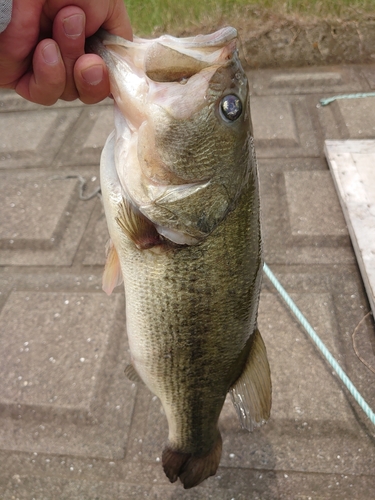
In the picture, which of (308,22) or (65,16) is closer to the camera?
(65,16)

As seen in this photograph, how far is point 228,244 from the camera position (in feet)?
3.49

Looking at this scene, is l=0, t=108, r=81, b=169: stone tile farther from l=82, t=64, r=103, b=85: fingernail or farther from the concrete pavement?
l=82, t=64, r=103, b=85: fingernail

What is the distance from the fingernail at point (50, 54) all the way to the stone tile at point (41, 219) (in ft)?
5.32

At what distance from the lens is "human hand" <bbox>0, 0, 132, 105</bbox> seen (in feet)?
3.10

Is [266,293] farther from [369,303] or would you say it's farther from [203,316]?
[203,316]

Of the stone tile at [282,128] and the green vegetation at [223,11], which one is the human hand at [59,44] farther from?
the green vegetation at [223,11]

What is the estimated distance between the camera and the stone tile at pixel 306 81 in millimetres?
3703

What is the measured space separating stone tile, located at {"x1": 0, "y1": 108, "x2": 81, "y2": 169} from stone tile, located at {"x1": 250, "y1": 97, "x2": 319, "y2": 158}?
1.62 m

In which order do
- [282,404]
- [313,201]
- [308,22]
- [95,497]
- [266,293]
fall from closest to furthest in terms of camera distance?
1. [95,497]
2. [282,404]
3. [266,293]
4. [313,201]
5. [308,22]

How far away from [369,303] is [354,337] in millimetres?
225

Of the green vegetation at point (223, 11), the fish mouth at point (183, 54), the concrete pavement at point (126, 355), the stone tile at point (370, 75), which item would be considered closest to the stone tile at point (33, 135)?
the concrete pavement at point (126, 355)

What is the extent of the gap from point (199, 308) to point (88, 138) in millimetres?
2638

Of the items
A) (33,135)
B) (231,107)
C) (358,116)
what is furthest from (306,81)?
(231,107)

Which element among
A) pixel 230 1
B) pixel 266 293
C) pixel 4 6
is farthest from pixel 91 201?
pixel 230 1
